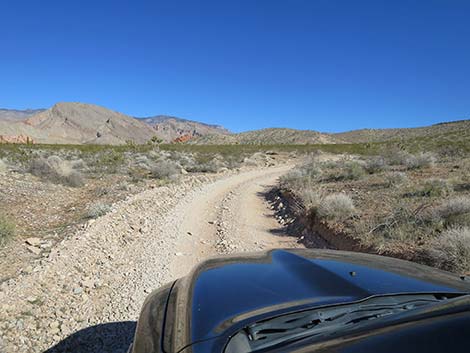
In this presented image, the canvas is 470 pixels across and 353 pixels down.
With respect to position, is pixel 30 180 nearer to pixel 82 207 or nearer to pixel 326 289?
pixel 82 207

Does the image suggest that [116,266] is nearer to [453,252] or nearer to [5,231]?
[5,231]

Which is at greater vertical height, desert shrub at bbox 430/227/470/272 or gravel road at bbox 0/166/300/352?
desert shrub at bbox 430/227/470/272

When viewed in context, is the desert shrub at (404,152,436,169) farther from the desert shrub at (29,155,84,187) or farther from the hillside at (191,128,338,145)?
the hillside at (191,128,338,145)

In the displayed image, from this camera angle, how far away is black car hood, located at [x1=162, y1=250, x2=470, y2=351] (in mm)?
1953

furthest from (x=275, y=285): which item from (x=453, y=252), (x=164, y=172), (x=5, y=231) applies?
(x=164, y=172)

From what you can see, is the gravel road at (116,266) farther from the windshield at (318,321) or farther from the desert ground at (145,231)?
the windshield at (318,321)

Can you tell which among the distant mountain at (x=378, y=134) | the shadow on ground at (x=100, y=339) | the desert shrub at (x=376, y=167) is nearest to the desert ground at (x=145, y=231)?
the shadow on ground at (x=100, y=339)

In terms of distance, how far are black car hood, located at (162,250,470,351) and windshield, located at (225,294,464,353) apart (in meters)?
0.04

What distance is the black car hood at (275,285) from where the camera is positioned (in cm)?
195

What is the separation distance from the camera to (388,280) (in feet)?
8.34

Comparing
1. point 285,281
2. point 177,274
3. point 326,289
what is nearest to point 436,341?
point 326,289

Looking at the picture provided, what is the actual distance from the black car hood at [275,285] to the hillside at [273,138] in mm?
80310

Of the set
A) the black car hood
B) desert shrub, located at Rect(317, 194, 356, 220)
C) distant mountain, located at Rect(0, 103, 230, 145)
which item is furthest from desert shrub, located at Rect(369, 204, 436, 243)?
distant mountain, located at Rect(0, 103, 230, 145)

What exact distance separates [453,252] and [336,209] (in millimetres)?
3501
